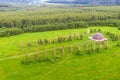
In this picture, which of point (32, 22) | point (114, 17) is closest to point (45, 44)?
point (32, 22)

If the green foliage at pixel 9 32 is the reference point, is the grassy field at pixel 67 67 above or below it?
below

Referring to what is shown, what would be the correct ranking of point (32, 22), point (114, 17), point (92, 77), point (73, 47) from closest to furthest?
1. point (92, 77)
2. point (73, 47)
3. point (32, 22)
4. point (114, 17)

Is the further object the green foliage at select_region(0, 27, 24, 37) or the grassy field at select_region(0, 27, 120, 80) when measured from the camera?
the green foliage at select_region(0, 27, 24, 37)

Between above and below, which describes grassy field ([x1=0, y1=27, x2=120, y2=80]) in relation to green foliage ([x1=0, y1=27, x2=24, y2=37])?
below

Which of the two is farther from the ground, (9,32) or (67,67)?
(9,32)

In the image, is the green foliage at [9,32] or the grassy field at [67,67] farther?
the green foliage at [9,32]

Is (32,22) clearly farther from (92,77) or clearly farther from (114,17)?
(92,77)

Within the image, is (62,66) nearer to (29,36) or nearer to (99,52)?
(99,52)

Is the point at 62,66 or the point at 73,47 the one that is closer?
the point at 62,66

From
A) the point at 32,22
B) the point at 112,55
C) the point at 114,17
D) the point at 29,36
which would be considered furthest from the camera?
the point at 114,17

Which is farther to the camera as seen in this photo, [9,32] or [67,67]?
[9,32]
